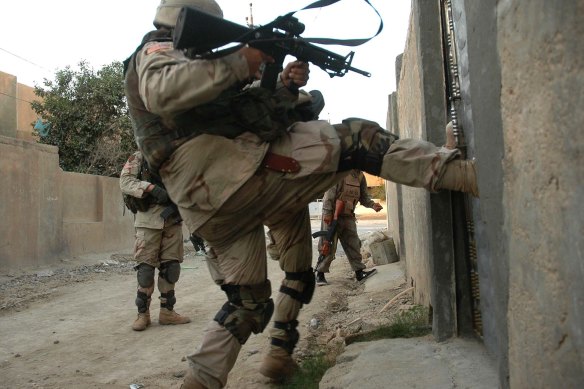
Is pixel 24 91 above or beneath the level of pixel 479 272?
above

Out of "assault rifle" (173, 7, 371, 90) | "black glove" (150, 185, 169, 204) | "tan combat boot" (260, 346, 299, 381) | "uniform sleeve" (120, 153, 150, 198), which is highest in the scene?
"assault rifle" (173, 7, 371, 90)

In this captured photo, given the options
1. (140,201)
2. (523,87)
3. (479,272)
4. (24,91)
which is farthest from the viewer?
(24,91)

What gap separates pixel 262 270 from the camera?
2693 mm

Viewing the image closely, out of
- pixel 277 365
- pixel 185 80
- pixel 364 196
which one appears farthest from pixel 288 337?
pixel 364 196

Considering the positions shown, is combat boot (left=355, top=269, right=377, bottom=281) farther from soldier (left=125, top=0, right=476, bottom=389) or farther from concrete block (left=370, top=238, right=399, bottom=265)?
soldier (left=125, top=0, right=476, bottom=389)

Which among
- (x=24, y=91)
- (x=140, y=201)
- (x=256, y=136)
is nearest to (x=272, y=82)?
(x=256, y=136)

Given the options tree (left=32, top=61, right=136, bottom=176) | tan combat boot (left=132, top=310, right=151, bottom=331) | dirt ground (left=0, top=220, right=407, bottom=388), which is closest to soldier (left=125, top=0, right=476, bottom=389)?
dirt ground (left=0, top=220, right=407, bottom=388)

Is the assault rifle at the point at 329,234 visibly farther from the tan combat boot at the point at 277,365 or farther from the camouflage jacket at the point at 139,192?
the tan combat boot at the point at 277,365

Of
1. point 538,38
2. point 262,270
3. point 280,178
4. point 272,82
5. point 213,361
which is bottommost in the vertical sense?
point 213,361

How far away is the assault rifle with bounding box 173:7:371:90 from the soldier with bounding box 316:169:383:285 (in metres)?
4.53

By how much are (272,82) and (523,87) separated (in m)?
1.42

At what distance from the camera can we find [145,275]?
4.99 metres

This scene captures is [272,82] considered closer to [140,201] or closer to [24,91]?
[140,201]

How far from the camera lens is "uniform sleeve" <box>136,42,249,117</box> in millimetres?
2148
